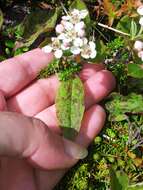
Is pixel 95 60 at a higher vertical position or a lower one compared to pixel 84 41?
lower

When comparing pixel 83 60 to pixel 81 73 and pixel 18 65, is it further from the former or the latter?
pixel 18 65

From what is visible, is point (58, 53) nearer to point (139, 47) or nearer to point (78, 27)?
point (78, 27)

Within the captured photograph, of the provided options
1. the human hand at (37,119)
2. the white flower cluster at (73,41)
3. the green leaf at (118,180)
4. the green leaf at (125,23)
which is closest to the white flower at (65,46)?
the white flower cluster at (73,41)

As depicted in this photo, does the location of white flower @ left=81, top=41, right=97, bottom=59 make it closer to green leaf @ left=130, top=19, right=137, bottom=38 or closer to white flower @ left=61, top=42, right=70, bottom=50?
white flower @ left=61, top=42, right=70, bottom=50

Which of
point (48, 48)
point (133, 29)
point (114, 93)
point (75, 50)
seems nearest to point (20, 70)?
point (48, 48)

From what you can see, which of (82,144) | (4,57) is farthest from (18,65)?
(82,144)

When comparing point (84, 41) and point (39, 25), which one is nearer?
point (84, 41)
